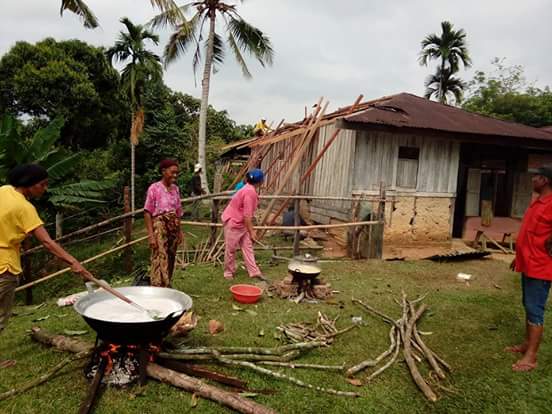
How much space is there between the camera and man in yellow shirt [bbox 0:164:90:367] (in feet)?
9.16

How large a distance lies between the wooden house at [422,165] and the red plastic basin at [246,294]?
12.5ft

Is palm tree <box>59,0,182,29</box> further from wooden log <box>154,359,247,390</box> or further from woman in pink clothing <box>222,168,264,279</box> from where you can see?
wooden log <box>154,359,247,390</box>

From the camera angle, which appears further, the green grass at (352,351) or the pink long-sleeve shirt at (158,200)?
the pink long-sleeve shirt at (158,200)

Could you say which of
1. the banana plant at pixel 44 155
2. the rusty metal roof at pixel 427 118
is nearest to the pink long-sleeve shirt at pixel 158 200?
the banana plant at pixel 44 155

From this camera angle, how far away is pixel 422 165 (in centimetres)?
973

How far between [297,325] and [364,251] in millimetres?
4278

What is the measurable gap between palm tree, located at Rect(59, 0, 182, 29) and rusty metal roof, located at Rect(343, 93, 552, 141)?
15.5 feet

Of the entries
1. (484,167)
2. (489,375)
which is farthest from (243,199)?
(484,167)

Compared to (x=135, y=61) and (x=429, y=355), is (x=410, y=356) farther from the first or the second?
(x=135, y=61)

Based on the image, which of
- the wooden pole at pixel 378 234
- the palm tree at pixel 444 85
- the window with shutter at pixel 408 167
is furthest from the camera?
the palm tree at pixel 444 85

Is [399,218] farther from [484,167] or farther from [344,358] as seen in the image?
[344,358]

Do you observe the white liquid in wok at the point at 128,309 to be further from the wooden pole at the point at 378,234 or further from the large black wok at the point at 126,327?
the wooden pole at the point at 378,234

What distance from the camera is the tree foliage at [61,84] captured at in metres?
11.9

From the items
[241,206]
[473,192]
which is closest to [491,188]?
[473,192]
